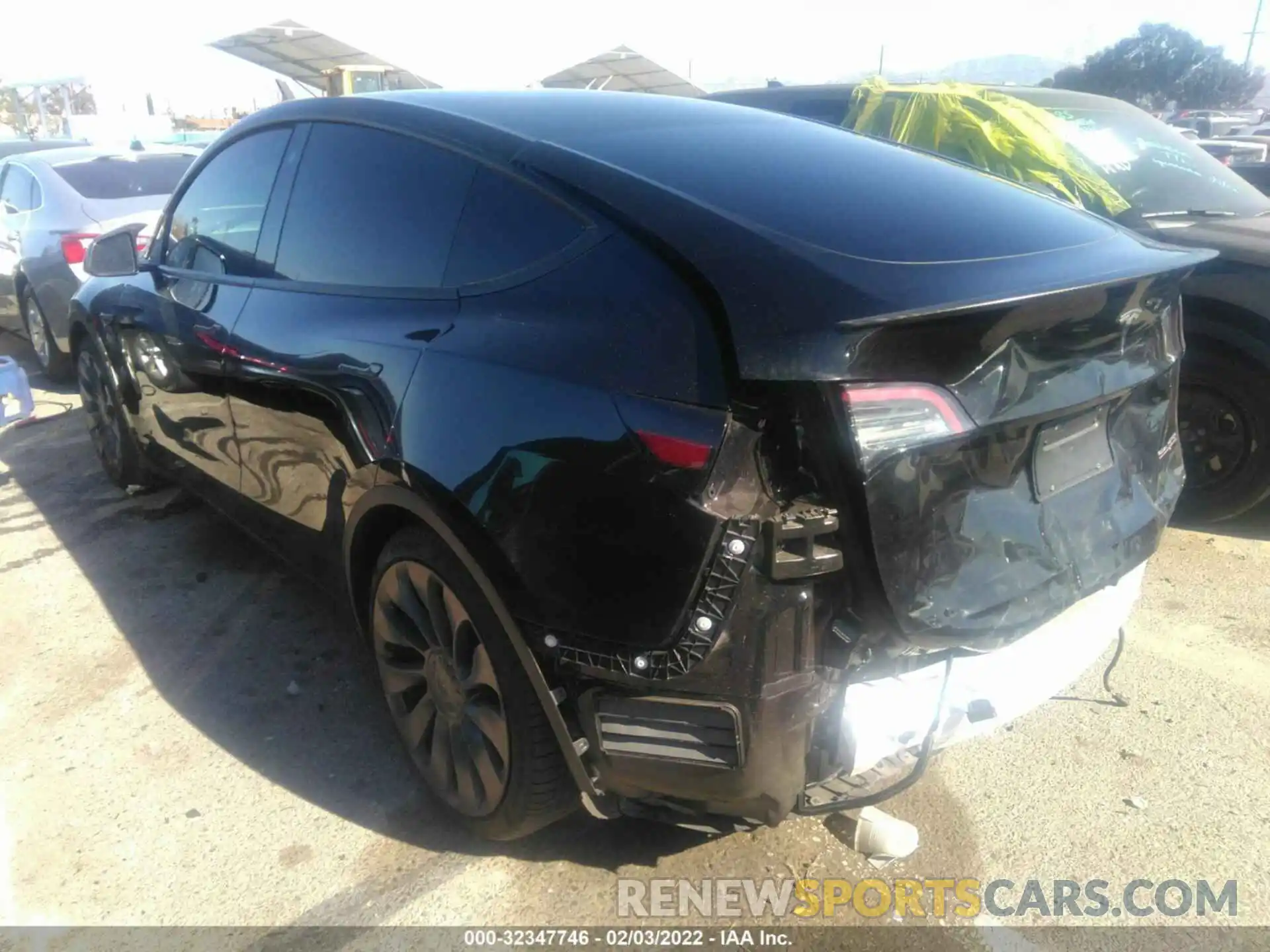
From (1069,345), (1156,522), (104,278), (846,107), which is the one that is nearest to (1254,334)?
(1156,522)

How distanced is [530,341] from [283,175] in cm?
154

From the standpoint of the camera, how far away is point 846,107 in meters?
6.05

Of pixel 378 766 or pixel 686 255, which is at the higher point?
pixel 686 255

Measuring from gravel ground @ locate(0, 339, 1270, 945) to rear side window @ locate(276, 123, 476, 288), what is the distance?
4.42 feet

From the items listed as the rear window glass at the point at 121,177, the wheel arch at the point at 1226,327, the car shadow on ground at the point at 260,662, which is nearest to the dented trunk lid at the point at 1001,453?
the car shadow on ground at the point at 260,662

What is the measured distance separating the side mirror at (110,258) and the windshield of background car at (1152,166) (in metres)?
4.49

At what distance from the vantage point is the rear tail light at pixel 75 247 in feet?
21.3

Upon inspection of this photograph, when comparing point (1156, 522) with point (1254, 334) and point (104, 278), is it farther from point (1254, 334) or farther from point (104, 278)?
point (104, 278)

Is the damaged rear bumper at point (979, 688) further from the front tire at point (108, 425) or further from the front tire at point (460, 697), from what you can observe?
the front tire at point (108, 425)

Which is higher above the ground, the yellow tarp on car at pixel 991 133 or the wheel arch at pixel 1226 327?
the yellow tarp on car at pixel 991 133

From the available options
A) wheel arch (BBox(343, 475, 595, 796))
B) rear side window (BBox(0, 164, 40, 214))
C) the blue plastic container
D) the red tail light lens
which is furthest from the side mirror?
rear side window (BBox(0, 164, 40, 214))

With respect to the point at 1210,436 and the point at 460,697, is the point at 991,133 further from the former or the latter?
the point at 460,697

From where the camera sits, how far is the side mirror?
395cm

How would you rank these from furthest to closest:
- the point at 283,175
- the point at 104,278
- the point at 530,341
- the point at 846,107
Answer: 1. the point at 846,107
2. the point at 104,278
3. the point at 283,175
4. the point at 530,341
